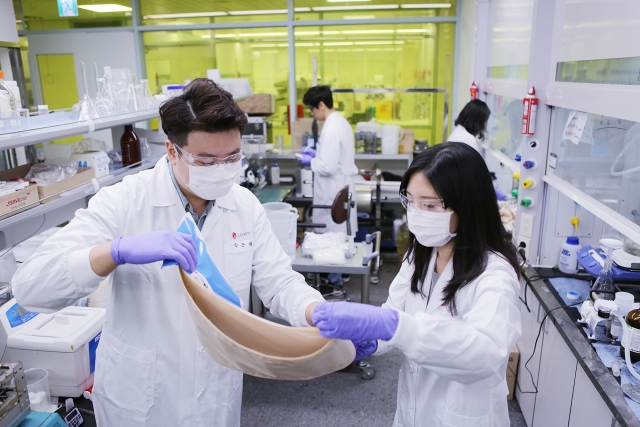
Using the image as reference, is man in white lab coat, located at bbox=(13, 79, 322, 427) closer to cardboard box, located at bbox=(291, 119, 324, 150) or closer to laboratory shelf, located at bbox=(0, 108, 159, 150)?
laboratory shelf, located at bbox=(0, 108, 159, 150)

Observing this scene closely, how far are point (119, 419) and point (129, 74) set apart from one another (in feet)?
6.35

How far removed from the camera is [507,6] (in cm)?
357

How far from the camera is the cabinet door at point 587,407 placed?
1.59 m

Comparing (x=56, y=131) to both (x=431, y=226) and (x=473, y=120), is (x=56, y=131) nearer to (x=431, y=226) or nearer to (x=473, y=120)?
(x=431, y=226)

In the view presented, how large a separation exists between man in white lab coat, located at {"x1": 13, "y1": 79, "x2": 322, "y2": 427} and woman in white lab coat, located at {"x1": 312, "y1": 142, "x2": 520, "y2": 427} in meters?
0.35

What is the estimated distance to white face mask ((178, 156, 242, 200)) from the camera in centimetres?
133

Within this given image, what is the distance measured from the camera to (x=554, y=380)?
81.7 inches

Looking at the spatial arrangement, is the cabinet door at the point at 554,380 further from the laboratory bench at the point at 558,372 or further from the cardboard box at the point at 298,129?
the cardboard box at the point at 298,129

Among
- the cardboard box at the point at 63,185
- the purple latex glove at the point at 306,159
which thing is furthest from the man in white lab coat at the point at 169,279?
the purple latex glove at the point at 306,159

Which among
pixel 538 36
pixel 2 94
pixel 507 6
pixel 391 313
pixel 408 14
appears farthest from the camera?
pixel 408 14

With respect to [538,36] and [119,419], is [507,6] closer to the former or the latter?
[538,36]

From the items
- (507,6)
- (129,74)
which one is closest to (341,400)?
(129,74)

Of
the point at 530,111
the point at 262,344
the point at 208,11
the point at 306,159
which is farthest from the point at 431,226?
the point at 208,11

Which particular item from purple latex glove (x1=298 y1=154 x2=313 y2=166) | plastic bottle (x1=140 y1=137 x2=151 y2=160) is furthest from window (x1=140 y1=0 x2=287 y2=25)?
plastic bottle (x1=140 y1=137 x2=151 y2=160)
